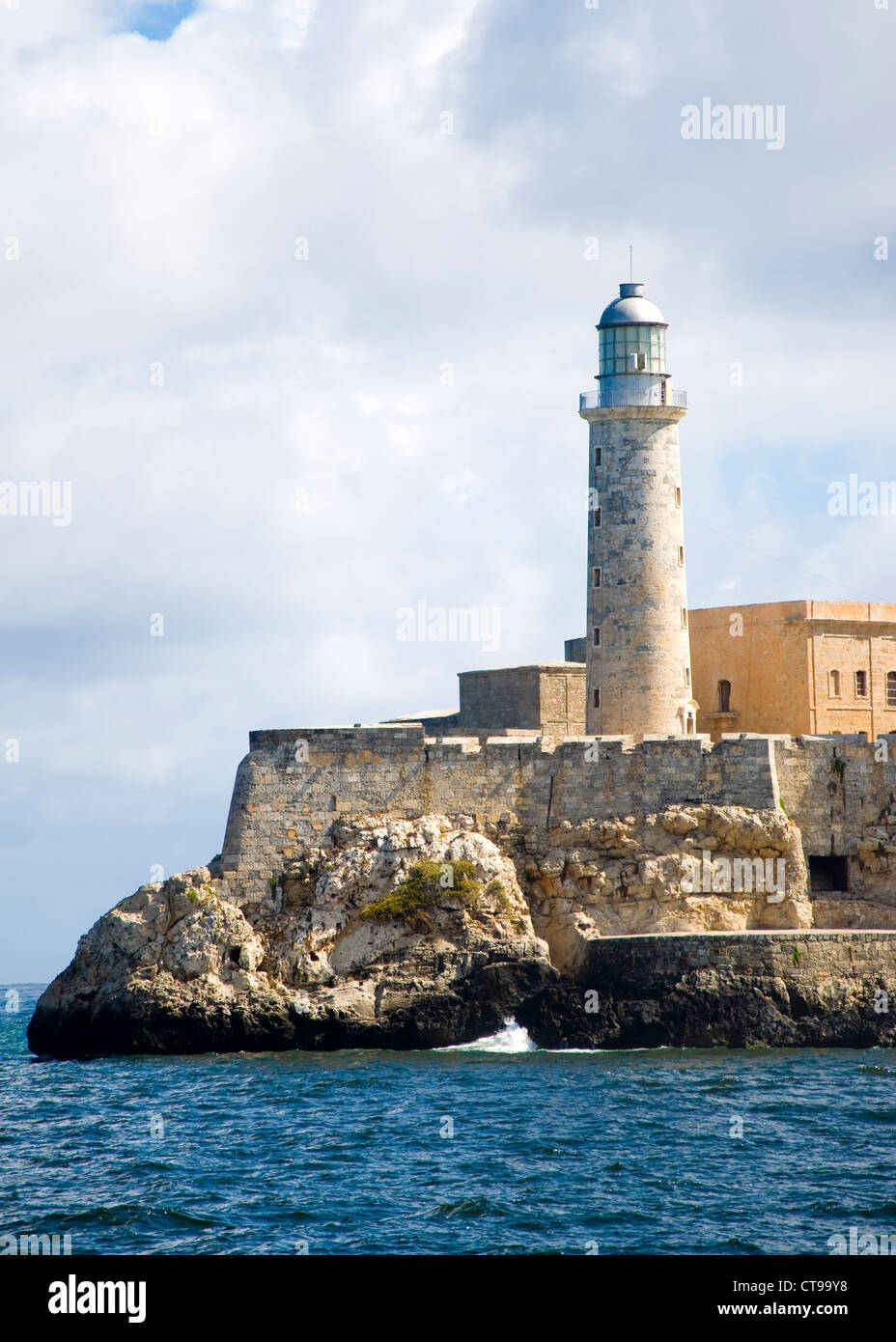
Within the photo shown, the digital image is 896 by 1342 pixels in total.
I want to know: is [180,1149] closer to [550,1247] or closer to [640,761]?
[550,1247]

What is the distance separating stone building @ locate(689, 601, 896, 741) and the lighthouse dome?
23.9ft

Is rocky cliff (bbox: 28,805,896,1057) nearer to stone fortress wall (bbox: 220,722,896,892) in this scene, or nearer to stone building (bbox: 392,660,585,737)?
stone fortress wall (bbox: 220,722,896,892)

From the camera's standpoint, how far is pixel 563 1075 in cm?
2736

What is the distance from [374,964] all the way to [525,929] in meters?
2.82

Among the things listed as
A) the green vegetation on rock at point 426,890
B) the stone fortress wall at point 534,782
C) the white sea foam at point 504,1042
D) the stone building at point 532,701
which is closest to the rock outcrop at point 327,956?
the green vegetation on rock at point 426,890

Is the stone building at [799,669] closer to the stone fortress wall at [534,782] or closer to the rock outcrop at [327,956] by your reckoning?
the stone fortress wall at [534,782]

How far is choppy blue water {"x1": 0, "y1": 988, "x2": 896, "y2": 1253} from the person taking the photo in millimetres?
18625

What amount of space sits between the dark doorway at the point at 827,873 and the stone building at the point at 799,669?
501 cm

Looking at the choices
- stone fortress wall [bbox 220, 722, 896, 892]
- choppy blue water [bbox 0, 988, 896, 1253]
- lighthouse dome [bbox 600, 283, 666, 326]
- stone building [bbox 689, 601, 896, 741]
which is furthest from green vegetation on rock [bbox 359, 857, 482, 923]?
lighthouse dome [bbox 600, 283, 666, 326]

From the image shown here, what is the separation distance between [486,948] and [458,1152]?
8375mm

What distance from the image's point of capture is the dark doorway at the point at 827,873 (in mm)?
33750

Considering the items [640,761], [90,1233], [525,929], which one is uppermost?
[640,761]
